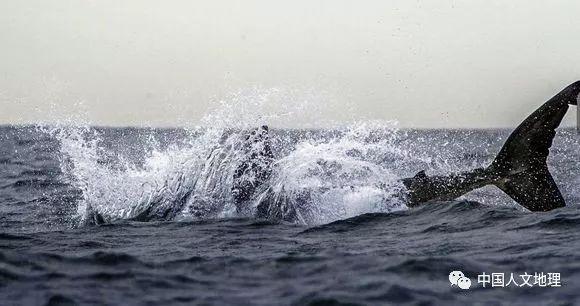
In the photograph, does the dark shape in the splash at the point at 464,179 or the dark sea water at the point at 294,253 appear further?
the dark shape in the splash at the point at 464,179

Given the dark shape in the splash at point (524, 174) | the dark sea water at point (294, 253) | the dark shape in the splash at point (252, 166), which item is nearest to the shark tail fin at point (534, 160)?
the dark shape in the splash at point (524, 174)

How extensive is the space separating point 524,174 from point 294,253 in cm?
591

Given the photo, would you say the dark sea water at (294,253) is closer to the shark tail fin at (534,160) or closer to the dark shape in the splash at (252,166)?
the dark shape in the splash at (252,166)

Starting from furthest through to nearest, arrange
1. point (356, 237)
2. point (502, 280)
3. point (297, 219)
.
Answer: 1. point (297, 219)
2. point (356, 237)
3. point (502, 280)

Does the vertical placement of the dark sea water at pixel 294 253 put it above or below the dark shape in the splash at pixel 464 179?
below

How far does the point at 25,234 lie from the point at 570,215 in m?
7.99

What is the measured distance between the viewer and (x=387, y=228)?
11.8 m

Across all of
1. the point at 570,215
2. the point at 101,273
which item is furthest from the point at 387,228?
the point at 101,273

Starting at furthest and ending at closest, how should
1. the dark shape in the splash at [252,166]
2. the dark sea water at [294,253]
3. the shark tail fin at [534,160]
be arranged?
the dark shape in the splash at [252,166]
the shark tail fin at [534,160]
the dark sea water at [294,253]

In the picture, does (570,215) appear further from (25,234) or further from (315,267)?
(25,234)

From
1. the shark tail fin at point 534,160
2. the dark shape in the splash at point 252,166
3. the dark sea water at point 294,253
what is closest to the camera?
the dark sea water at point 294,253

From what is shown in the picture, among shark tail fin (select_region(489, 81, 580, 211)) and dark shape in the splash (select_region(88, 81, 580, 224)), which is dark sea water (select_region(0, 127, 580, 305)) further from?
shark tail fin (select_region(489, 81, 580, 211))

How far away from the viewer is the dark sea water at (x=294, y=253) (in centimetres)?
762

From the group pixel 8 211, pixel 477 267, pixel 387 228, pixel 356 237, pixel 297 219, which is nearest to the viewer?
pixel 477 267
